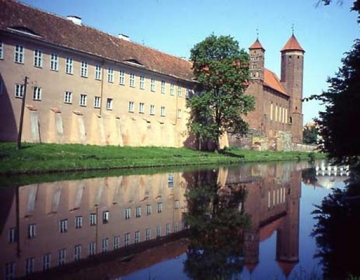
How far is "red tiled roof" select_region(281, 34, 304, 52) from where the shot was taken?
282ft

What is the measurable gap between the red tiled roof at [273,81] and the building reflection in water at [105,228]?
63.9 metres

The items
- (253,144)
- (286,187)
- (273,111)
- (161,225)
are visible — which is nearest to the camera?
(161,225)

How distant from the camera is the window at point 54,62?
3469 centimetres

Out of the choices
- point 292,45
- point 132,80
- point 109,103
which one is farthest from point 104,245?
point 292,45

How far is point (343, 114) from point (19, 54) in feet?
82.7

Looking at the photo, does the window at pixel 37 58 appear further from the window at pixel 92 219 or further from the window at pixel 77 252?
the window at pixel 77 252

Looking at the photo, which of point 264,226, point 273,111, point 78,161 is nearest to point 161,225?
point 264,226

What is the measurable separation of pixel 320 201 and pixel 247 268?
10.6 metres

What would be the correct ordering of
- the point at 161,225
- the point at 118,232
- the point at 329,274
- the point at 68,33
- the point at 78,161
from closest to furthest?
1. the point at 329,274
2. the point at 118,232
3. the point at 161,225
4. the point at 78,161
5. the point at 68,33

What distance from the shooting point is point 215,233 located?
11.0 meters

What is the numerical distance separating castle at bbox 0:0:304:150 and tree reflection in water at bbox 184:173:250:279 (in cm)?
1736

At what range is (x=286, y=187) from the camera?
77.3 ft

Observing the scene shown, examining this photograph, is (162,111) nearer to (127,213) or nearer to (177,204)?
(177,204)

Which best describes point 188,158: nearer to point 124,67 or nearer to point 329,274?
point 124,67
